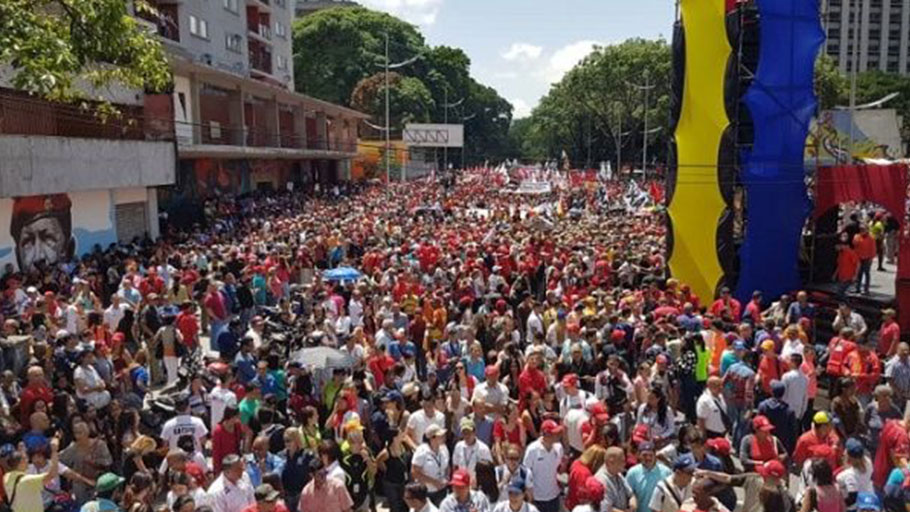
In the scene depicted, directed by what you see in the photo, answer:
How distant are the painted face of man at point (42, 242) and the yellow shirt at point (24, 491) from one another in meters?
13.2

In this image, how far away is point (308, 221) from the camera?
28.2m

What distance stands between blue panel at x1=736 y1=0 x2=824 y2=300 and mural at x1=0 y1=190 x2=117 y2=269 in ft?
47.6

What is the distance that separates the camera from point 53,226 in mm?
19797

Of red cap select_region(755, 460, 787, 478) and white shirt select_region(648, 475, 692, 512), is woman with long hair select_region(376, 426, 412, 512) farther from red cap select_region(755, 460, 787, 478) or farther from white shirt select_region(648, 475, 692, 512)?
red cap select_region(755, 460, 787, 478)

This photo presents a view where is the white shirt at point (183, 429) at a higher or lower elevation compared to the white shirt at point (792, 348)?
lower

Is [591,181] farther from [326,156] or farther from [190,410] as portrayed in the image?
[190,410]

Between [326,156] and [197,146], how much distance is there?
22.1m

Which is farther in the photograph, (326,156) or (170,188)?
(326,156)

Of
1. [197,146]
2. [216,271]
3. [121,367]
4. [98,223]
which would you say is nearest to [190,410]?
[121,367]

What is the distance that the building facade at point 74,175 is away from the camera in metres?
17.9

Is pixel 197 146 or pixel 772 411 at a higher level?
pixel 197 146

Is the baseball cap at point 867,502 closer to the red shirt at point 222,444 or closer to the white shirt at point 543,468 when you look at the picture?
the white shirt at point 543,468

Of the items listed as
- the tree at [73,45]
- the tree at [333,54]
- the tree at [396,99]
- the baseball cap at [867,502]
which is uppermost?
the tree at [333,54]

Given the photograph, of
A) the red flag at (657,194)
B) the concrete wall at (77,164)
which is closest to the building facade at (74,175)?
the concrete wall at (77,164)
